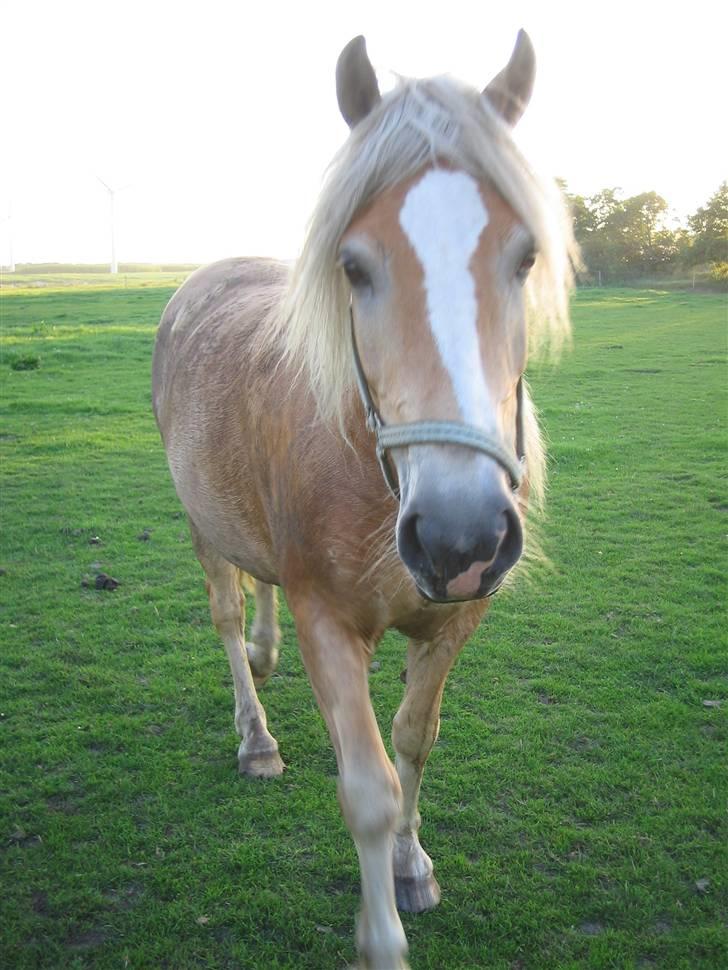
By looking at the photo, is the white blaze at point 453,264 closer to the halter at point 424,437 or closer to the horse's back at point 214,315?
the halter at point 424,437

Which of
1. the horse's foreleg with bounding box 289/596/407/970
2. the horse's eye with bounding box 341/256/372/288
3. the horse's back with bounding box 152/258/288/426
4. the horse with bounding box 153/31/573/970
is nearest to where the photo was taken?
the horse with bounding box 153/31/573/970

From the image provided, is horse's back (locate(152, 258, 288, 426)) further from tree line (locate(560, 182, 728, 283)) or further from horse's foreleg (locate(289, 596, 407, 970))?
tree line (locate(560, 182, 728, 283))

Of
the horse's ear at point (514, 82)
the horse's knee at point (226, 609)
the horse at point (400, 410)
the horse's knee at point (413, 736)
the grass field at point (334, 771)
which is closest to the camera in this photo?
the horse at point (400, 410)

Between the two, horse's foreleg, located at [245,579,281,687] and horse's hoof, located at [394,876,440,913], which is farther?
horse's foreleg, located at [245,579,281,687]

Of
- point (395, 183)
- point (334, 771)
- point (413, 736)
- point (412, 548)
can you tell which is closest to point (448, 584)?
point (412, 548)

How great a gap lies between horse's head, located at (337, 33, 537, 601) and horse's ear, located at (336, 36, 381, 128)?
0.04ft

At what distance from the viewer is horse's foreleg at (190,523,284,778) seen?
3.63 meters

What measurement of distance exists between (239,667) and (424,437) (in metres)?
2.51

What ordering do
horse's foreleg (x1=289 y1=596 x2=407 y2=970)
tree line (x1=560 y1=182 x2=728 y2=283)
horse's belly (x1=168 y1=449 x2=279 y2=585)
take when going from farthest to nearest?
tree line (x1=560 y1=182 x2=728 y2=283)
horse's belly (x1=168 y1=449 x2=279 y2=585)
horse's foreleg (x1=289 y1=596 x2=407 y2=970)

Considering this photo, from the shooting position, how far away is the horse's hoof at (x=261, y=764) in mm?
3596

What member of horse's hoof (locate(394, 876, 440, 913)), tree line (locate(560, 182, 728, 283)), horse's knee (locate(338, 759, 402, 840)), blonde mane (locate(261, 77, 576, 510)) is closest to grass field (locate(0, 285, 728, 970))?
horse's hoof (locate(394, 876, 440, 913))

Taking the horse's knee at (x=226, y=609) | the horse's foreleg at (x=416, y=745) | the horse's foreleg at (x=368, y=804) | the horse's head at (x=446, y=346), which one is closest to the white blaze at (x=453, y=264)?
the horse's head at (x=446, y=346)

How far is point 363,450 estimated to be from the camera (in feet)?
7.54

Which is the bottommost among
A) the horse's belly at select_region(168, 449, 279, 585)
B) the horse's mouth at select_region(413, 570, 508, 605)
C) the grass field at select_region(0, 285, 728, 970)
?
the grass field at select_region(0, 285, 728, 970)
